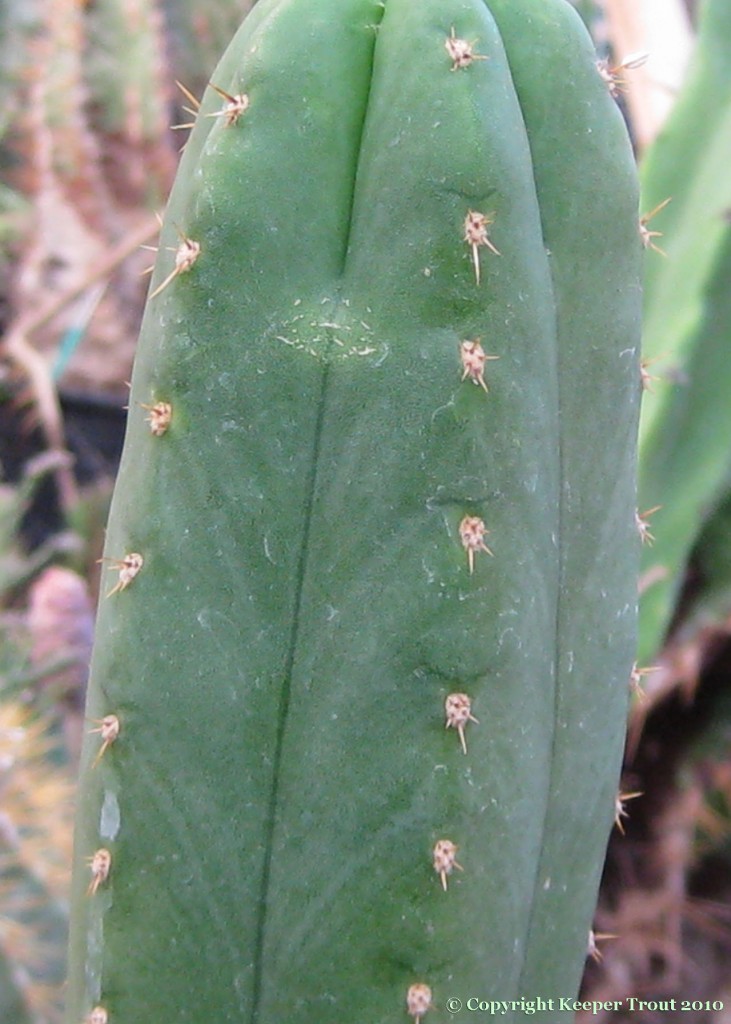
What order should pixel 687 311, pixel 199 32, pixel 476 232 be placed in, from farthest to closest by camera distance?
pixel 199 32, pixel 687 311, pixel 476 232

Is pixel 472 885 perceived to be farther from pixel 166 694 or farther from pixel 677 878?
pixel 677 878

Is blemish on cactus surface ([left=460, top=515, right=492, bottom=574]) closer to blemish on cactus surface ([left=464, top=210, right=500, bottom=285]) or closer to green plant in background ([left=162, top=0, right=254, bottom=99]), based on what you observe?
blemish on cactus surface ([left=464, top=210, right=500, bottom=285])

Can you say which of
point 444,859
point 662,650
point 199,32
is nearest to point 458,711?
point 444,859

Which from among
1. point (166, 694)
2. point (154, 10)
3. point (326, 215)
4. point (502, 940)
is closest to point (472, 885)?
point (502, 940)

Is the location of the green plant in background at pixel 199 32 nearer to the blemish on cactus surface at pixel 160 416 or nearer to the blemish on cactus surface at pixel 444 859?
the blemish on cactus surface at pixel 160 416

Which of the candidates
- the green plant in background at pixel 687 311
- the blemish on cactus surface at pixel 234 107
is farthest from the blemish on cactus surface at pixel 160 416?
the green plant in background at pixel 687 311

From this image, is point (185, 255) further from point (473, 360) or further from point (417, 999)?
point (417, 999)
